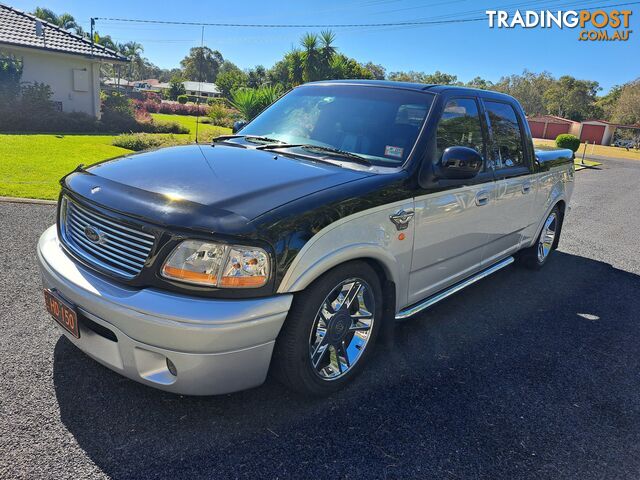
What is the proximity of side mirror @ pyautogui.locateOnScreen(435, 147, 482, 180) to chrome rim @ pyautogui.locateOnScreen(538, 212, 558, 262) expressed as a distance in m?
2.77

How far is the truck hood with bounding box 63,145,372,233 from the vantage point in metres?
2.28

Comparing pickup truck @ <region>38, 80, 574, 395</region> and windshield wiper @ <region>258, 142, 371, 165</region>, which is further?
windshield wiper @ <region>258, 142, 371, 165</region>

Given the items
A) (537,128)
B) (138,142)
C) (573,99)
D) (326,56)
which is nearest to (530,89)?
(573,99)

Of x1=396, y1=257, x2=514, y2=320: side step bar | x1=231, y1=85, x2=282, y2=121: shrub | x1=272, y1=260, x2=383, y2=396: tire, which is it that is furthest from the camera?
x1=231, y1=85, x2=282, y2=121: shrub

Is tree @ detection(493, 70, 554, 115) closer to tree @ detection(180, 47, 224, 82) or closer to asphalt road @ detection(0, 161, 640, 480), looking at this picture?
tree @ detection(180, 47, 224, 82)

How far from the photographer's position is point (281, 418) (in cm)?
262

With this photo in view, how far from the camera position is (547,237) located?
5.84 meters

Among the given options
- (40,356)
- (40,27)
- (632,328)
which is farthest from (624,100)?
(40,356)

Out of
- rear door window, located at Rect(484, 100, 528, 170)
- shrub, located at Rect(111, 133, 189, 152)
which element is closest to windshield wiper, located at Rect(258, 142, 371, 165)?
rear door window, located at Rect(484, 100, 528, 170)

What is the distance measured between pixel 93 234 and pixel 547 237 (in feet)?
17.0

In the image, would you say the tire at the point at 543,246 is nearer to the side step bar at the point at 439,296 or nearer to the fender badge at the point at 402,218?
the side step bar at the point at 439,296

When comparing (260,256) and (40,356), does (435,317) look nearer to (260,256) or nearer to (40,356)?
(260,256)

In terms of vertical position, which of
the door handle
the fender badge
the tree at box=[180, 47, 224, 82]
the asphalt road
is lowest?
the asphalt road

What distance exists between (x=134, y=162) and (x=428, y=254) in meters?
2.02
